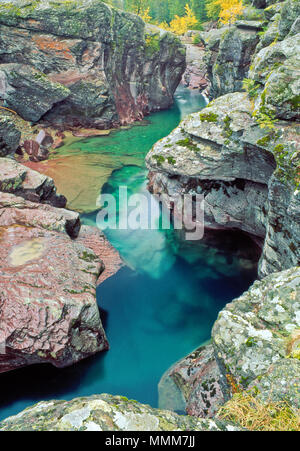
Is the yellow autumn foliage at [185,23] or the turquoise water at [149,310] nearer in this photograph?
the turquoise water at [149,310]

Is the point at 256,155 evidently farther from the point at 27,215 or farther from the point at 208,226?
the point at 27,215

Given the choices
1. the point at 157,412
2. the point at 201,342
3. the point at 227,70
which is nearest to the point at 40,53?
the point at 227,70

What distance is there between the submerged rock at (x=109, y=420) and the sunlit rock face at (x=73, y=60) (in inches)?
1107

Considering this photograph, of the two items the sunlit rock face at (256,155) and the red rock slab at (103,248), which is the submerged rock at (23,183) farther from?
the sunlit rock face at (256,155)

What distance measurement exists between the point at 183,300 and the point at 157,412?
915cm

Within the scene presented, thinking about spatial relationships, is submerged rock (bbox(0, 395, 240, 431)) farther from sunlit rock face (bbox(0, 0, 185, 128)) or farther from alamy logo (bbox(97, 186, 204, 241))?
sunlit rock face (bbox(0, 0, 185, 128))

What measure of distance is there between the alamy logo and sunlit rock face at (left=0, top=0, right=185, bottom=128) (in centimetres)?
1422

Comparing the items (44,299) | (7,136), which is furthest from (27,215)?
(7,136)

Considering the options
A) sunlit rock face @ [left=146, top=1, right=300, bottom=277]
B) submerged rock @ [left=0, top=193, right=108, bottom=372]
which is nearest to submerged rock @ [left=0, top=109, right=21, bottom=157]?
submerged rock @ [left=0, top=193, right=108, bottom=372]

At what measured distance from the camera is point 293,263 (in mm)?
8711

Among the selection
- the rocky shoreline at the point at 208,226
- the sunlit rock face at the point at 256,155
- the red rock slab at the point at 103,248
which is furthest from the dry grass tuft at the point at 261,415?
the red rock slab at the point at 103,248

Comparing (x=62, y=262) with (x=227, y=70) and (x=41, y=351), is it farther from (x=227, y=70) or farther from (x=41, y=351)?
(x=227, y=70)

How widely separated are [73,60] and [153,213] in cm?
1934

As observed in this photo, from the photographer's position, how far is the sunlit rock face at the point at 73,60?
25328mm
